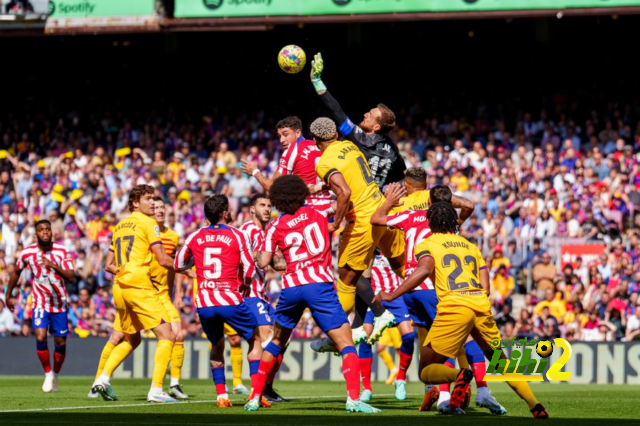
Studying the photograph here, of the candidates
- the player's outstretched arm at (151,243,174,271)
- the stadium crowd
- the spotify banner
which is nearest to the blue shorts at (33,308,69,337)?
the player's outstretched arm at (151,243,174,271)

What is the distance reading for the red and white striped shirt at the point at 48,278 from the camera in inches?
653

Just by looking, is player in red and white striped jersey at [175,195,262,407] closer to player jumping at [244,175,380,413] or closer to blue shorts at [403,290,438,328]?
player jumping at [244,175,380,413]

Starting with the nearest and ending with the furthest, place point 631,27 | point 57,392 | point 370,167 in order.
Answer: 1. point 370,167
2. point 57,392
3. point 631,27

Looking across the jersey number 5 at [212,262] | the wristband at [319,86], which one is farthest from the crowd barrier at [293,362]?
the jersey number 5 at [212,262]

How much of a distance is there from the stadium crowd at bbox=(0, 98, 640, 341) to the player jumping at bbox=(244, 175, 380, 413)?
10.8 m

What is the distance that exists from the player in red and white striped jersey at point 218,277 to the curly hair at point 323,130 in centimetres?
139

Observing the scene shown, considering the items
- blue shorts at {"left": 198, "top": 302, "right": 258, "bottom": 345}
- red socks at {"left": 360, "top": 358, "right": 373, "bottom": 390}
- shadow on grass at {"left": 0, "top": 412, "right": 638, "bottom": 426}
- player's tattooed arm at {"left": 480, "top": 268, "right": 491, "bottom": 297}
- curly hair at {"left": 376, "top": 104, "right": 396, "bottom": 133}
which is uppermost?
curly hair at {"left": 376, "top": 104, "right": 396, "bottom": 133}

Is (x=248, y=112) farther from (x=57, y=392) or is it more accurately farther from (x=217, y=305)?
(x=217, y=305)

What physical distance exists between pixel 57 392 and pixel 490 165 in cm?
1296

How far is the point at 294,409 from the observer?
11828 millimetres

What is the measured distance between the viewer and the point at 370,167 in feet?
44.1

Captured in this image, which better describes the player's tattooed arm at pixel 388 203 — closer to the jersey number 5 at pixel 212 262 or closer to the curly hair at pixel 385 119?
the curly hair at pixel 385 119

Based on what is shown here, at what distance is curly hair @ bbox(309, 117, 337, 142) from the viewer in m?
12.7

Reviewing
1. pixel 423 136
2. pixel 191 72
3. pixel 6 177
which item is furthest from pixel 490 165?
pixel 6 177
